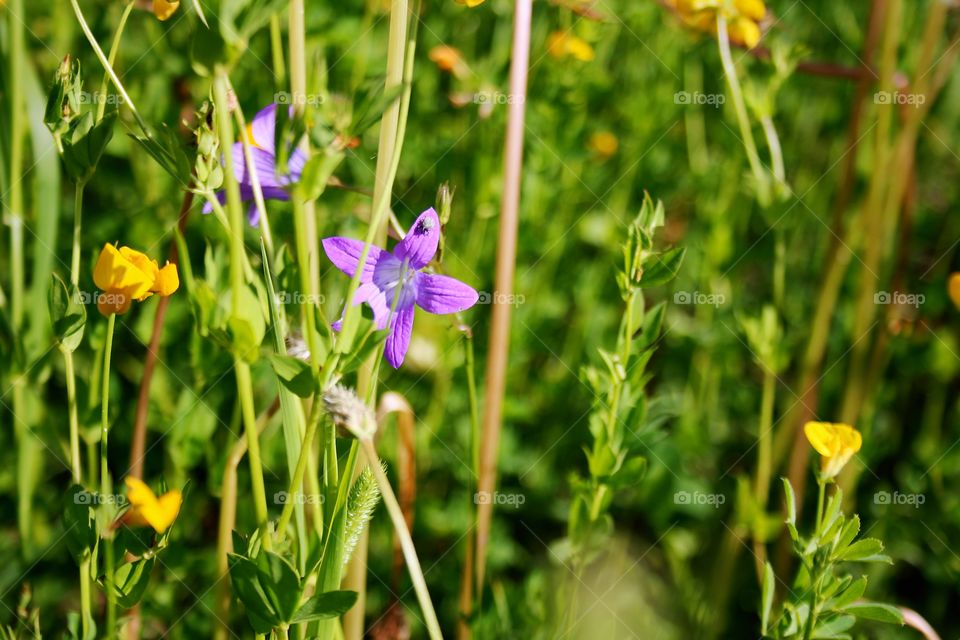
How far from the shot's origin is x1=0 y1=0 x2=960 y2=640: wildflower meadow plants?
2.93 feet

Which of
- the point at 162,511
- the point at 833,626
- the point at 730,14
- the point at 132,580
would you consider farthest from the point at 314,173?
the point at 730,14

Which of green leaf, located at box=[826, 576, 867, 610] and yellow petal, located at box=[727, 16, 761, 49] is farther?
yellow petal, located at box=[727, 16, 761, 49]

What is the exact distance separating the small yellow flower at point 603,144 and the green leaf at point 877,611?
5.44 feet

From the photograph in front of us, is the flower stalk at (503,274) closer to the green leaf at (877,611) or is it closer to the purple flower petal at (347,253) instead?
the purple flower petal at (347,253)

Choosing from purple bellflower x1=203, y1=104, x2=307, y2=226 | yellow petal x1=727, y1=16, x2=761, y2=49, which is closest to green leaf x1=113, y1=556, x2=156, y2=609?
purple bellflower x1=203, y1=104, x2=307, y2=226

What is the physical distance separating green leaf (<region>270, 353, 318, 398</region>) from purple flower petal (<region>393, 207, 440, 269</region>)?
227 millimetres

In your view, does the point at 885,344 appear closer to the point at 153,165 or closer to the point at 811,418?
the point at 811,418

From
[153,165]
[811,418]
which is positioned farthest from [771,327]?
[153,165]

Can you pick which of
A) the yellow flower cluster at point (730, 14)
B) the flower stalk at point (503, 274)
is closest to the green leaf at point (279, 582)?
the flower stalk at point (503, 274)

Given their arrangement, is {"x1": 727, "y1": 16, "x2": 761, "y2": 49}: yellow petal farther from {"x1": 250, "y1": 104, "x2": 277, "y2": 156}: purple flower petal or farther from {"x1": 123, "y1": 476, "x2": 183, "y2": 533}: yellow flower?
{"x1": 123, "y1": 476, "x2": 183, "y2": 533}: yellow flower

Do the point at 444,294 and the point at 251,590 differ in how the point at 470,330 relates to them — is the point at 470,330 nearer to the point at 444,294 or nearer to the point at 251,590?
the point at 444,294

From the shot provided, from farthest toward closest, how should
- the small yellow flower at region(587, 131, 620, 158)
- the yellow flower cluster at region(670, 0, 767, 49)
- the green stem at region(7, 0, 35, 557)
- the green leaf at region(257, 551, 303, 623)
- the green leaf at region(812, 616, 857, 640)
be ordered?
the small yellow flower at region(587, 131, 620, 158), the yellow flower cluster at region(670, 0, 767, 49), the green stem at region(7, 0, 35, 557), the green leaf at region(812, 616, 857, 640), the green leaf at region(257, 551, 303, 623)

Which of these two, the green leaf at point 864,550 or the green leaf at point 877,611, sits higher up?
the green leaf at point 864,550

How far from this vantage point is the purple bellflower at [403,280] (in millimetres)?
902
